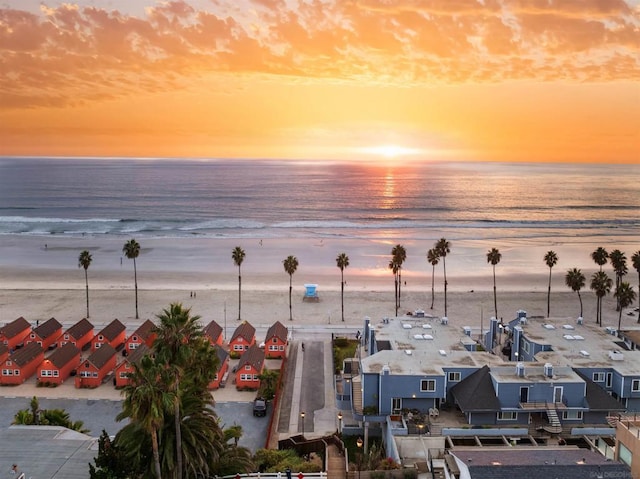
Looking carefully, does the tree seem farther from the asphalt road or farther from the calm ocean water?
the calm ocean water

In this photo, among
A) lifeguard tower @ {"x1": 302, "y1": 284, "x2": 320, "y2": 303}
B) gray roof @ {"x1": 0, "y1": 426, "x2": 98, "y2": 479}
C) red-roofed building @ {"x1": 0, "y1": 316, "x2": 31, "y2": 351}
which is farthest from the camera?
lifeguard tower @ {"x1": 302, "y1": 284, "x2": 320, "y2": 303}

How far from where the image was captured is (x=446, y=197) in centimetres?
19875

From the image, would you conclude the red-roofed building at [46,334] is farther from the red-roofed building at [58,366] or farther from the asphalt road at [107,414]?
the asphalt road at [107,414]

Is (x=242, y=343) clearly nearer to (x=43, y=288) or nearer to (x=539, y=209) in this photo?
(x=43, y=288)

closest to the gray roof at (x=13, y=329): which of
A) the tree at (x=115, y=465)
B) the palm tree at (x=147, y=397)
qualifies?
the tree at (x=115, y=465)

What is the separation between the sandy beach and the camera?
6172 cm

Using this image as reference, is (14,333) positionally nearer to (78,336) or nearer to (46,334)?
(46,334)

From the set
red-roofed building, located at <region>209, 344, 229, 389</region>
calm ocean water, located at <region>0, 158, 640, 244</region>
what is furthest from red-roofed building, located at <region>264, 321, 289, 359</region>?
calm ocean water, located at <region>0, 158, 640, 244</region>

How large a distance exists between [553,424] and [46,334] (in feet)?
146

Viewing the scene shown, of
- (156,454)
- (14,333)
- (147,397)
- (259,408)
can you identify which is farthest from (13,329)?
(147,397)

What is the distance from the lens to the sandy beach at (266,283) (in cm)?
6172

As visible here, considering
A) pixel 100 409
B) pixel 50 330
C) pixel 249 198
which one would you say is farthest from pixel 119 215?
pixel 100 409

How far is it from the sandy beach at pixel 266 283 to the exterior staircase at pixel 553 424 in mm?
26836

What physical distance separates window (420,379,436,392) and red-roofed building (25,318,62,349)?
35607 millimetres
